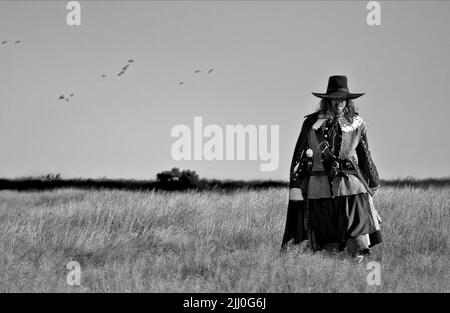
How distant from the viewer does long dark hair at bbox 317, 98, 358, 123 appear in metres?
8.16

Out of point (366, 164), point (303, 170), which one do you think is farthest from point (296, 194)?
point (366, 164)

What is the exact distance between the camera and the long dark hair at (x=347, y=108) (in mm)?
8156

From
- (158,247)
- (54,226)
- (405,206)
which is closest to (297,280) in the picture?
(158,247)

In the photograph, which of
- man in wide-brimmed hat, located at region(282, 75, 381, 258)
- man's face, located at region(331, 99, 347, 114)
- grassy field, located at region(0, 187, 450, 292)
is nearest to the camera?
grassy field, located at region(0, 187, 450, 292)

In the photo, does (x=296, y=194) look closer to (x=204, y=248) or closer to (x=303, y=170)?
(x=303, y=170)

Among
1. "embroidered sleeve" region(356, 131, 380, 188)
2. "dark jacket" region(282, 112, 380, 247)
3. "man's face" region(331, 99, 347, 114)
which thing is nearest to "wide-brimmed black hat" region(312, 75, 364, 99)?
"man's face" region(331, 99, 347, 114)

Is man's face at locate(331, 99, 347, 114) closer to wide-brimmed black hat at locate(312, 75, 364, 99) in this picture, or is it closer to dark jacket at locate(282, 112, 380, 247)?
wide-brimmed black hat at locate(312, 75, 364, 99)

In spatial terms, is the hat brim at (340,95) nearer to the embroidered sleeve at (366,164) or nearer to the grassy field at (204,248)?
the embroidered sleeve at (366,164)

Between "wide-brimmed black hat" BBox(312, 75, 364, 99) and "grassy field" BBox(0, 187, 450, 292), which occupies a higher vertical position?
"wide-brimmed black hat" BBox(312, 75, 364, 99)

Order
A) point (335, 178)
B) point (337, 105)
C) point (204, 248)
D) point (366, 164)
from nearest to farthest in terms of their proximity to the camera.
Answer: point (335, 178), point (337, 105), point (366, 164), point (204, 248)

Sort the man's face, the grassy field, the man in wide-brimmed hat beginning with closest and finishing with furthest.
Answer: the grassy field → the man in wide-brimmed hat → the man's face

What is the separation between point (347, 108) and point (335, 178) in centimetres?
88

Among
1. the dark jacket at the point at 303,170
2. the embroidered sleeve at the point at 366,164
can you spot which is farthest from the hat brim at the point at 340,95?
the embroidered sleeve at the point at 366,164

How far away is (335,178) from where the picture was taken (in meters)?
8.00
